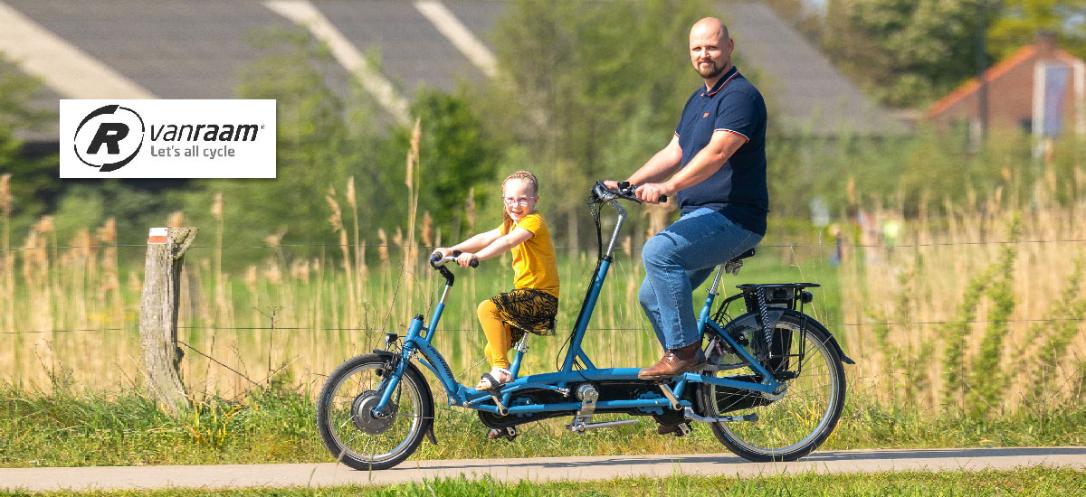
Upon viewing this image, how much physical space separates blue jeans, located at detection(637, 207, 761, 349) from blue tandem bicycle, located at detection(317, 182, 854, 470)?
0.19 m

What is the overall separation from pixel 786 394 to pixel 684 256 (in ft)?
3.30

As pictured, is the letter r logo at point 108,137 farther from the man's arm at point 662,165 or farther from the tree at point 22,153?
the tree at point 22,153

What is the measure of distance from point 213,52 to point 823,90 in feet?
55.9

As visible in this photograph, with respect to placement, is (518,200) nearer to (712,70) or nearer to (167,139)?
(712,70)

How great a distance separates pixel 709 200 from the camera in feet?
22.8

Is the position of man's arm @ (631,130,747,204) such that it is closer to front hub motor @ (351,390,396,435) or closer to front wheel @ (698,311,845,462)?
front wheel @ (698,311,845,462)

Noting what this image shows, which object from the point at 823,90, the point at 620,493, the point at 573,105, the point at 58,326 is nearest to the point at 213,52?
the point at 573,105

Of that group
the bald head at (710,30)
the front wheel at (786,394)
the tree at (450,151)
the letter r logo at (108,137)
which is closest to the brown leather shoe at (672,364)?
the front wheel at (786,394)

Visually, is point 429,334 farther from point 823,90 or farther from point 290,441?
point 823,90

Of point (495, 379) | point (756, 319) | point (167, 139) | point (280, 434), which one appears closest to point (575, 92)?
point (167, 139)

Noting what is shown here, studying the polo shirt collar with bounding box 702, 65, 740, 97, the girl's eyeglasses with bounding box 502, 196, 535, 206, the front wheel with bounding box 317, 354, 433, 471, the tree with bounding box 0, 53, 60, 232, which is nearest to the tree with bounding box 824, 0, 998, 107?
the tree with bounding box 0, 53, 60, 232

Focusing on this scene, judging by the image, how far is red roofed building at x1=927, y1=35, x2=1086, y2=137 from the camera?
5662 cm

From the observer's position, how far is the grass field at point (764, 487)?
6.13 meters

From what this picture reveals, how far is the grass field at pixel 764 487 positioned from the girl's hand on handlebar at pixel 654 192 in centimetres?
119
